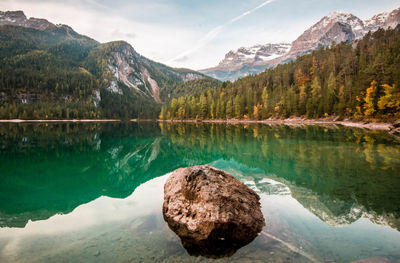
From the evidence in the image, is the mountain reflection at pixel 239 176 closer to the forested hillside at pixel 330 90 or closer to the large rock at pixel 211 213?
the large rock at pixel 211 213

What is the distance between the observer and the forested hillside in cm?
5997

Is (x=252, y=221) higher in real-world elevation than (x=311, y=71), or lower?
lower

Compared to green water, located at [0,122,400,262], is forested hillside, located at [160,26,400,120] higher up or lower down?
higher up

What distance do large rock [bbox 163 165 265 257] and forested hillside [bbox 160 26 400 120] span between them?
63.9 m

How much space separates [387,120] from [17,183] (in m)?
74.4

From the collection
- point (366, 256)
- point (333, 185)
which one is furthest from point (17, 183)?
point (333, 185)

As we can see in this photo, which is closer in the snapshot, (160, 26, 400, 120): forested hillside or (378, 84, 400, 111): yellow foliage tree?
(378, 84, 400, 111): yellow foliage tree

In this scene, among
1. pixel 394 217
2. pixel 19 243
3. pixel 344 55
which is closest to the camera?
pixel 19 243

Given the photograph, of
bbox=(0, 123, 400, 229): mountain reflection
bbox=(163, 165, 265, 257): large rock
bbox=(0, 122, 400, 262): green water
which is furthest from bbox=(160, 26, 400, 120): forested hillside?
bbox=(163, 165, 265, 257): large rock

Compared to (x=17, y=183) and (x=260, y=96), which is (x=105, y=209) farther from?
(x=260, y=96)

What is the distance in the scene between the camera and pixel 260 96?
429 feet

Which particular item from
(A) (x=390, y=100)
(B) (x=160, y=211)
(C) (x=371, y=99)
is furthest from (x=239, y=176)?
(C) (x=371, y=99)

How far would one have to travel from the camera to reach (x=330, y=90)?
86562 millimetres

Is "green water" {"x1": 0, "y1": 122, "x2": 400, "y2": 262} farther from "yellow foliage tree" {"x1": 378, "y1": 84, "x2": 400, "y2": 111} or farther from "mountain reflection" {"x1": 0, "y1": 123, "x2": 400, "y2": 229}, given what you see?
"yellow foliage tree" {"x1": 378, "y1": 84, "x2": 400, "y2": 111}
